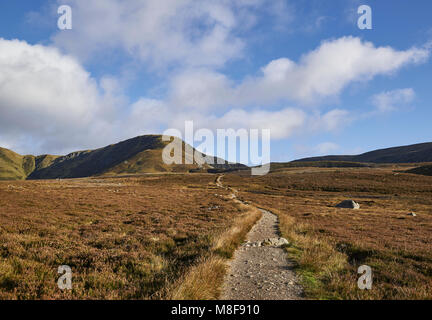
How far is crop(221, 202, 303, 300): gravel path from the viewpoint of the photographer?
6031 millimetres

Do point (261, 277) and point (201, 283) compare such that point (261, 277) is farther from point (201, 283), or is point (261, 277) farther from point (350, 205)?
point (350, 205)

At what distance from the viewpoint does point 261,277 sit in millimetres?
7309

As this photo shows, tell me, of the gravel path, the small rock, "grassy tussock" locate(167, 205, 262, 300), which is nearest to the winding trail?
the gravel path

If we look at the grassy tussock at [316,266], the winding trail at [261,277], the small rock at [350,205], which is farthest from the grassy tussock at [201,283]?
the small rock at [350,205]

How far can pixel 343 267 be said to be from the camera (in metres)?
8.44

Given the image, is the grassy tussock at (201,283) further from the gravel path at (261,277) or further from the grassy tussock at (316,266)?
the grassy tussock at (316,266)

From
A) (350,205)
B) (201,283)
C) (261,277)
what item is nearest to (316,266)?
(261,277)

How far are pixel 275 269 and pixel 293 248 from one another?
3393mm

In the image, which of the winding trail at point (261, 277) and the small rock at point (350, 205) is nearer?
the winding trail at point (261, 277)

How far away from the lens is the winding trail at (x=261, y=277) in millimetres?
6039
